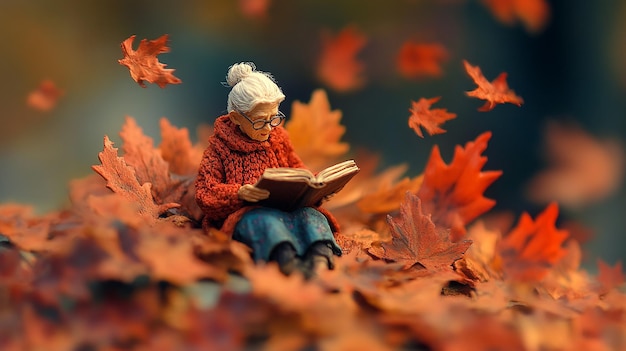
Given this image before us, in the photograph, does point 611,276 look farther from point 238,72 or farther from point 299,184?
point 238,72

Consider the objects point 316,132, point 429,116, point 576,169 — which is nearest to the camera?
point 429,116

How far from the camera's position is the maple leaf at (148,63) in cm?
131

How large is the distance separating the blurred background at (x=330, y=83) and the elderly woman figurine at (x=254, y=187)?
77 cm

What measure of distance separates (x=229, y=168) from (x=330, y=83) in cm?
97

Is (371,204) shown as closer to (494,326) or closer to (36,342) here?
(494,326)

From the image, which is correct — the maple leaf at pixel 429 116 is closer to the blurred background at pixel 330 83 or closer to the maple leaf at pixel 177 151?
the maple leaf at pixel 177 151

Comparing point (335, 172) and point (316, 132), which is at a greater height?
point (316, 132)

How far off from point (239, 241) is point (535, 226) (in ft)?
2.53

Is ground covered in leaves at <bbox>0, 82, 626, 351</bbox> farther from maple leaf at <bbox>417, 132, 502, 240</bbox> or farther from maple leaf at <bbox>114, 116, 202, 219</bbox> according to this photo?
maple leaf at <bbox>417, 132, 502, 240</bbox>

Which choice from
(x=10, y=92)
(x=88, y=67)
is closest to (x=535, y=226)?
(x=88, y=67)

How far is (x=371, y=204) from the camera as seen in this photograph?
1.61 m

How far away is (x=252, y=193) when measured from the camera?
1.19 m

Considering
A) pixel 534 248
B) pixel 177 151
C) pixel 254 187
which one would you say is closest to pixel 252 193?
pixel 254 187

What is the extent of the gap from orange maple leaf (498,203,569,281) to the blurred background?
513 mm
